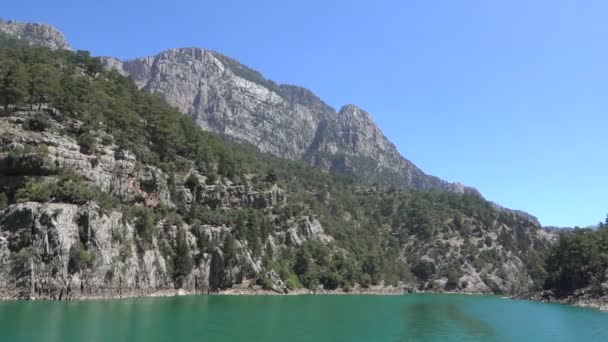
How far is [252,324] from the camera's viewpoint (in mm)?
63688

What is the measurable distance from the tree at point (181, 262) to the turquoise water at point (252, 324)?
23.7 metres

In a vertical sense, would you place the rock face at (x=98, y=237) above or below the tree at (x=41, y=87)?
below

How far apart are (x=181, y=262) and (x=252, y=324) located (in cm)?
5214

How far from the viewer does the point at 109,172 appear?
351 feet

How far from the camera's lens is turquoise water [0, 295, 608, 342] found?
167ft

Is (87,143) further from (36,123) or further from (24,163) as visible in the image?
(24,163)

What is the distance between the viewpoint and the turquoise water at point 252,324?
50844mm

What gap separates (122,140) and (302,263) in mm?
59902

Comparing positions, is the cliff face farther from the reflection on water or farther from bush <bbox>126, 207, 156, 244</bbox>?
the reflection on water

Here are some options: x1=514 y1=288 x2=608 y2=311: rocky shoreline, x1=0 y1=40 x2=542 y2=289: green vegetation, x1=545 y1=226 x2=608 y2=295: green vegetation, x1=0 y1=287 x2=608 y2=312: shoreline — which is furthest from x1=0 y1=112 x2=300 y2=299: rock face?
x1=545 y1=226 x2=608 y2=295: green vegetation

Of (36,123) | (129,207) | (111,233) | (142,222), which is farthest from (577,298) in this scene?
→ (36,123)

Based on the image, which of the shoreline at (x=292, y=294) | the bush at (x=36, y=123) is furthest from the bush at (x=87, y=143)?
the shoreline at (x=292, y=294)

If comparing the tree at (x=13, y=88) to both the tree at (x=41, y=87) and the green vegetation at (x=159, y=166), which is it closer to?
the green vegetation at (x=159, y=166)

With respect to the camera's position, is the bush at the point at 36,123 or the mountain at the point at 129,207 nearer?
the mountain at the point at 129,207
